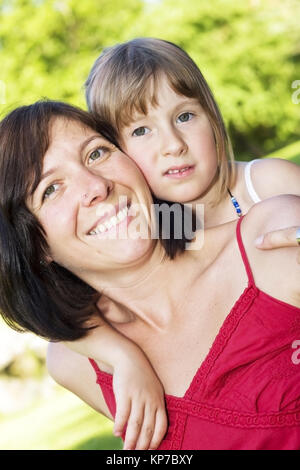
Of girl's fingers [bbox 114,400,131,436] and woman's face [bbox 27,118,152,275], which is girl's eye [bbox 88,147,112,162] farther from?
girl's fingers [bbox 114,400,131,436]

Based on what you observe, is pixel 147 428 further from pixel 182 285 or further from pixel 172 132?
pixel 172 132

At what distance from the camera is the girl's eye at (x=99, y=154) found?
94.1 inches

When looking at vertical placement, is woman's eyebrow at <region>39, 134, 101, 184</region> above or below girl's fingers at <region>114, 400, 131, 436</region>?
above

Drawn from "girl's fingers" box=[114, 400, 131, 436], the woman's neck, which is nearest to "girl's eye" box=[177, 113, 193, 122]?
the woman's neck

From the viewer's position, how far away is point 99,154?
2.41m

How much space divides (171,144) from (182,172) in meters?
0.14

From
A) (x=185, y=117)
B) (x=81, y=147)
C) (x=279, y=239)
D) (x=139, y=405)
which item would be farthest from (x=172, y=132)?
(x=139, y=405)

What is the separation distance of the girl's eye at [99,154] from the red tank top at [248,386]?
528 mm

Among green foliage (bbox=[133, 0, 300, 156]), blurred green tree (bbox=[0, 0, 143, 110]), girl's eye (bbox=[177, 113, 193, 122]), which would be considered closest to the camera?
girl's eye (bbox=[177, 113, 193, 122])

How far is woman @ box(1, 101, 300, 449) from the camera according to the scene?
7.09ft

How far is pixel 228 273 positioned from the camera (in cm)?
233

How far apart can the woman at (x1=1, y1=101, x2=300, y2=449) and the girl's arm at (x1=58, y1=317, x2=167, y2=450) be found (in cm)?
5

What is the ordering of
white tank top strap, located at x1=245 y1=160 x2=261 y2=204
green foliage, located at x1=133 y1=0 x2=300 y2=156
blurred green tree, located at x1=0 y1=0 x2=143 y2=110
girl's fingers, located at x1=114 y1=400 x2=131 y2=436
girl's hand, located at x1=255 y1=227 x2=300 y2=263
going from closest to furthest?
girl's hand, located at x1=255 y1=227 x2=300 y2=263 → girl's fingers, located at x1=114 y1=400 x2=131 y2=436 → white tank top strap, located at x1=245 y1=160 x2=261 y2=204 → green foliage, located at x1=133 y1=0 x2=300 y2=156 → blurred green tree, located at x1=0 y1=0 x2=143 y2=110
